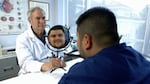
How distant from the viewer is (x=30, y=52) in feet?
5.41

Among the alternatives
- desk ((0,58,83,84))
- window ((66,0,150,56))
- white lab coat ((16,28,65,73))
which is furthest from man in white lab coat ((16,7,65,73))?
window ((66,0,150,56))

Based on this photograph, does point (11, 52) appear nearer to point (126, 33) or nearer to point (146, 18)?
point (126, 33)

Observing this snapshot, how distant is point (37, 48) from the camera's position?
1.75 meters

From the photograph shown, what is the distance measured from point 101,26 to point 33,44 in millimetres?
1170

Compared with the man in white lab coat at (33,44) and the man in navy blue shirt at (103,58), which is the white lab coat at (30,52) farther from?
the man in navy blue shirt at (103,58)

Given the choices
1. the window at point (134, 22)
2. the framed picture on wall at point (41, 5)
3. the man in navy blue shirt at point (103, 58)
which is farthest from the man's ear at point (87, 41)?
the framed picture on wall at point (41, 5)

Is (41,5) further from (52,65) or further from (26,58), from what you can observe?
(52,65)

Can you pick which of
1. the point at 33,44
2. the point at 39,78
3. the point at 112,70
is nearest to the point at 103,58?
the point at 112,70

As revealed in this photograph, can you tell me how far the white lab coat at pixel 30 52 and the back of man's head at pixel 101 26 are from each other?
84 cm

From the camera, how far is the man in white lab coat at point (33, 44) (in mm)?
1565

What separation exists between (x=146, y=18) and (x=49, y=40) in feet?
5.10

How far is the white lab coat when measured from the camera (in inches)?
59.0

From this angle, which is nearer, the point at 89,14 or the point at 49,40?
the point at 89,14

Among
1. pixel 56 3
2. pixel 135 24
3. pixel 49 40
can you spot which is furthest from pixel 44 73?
pixel 56 3
